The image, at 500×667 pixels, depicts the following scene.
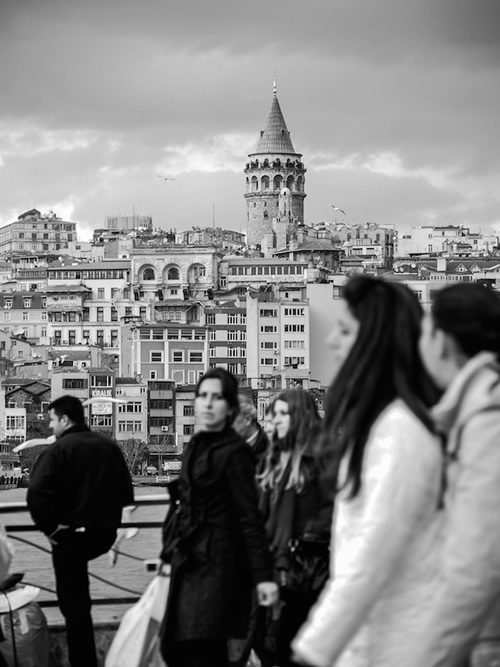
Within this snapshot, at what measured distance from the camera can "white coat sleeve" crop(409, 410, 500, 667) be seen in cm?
280

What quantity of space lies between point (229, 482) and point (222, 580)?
26cm

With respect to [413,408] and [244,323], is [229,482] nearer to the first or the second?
[413,408]

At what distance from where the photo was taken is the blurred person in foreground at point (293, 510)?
15.7 feet

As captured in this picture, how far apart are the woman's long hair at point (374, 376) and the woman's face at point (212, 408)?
3.70ft

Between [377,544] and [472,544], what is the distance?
20 cm

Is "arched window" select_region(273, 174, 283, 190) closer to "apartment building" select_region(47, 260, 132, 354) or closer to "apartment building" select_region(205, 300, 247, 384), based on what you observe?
"apartment building" select_region(47, 260, 132, 354)

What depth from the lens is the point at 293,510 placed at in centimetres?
486

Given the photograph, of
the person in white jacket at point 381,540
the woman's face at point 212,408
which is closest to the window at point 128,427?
the woman's face at point 212,408

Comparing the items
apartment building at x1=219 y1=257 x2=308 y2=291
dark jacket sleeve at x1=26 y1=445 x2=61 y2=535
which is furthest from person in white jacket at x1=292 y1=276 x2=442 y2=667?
apartment building at x1=219 y1=257 x2=308 y2=291

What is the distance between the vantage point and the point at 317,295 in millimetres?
84625

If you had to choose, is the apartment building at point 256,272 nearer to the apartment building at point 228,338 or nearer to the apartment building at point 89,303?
the apartment building at point 89,303

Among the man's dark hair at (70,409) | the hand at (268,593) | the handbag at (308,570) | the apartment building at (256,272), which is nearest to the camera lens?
the hand at (268,593)

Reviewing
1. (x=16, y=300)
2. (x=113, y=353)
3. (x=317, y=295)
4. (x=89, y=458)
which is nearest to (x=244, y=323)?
(x=317, y=295)

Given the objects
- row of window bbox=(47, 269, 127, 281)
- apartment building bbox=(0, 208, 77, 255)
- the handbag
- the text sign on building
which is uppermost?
apartment building bbox=(0, 208, 77, 255)
